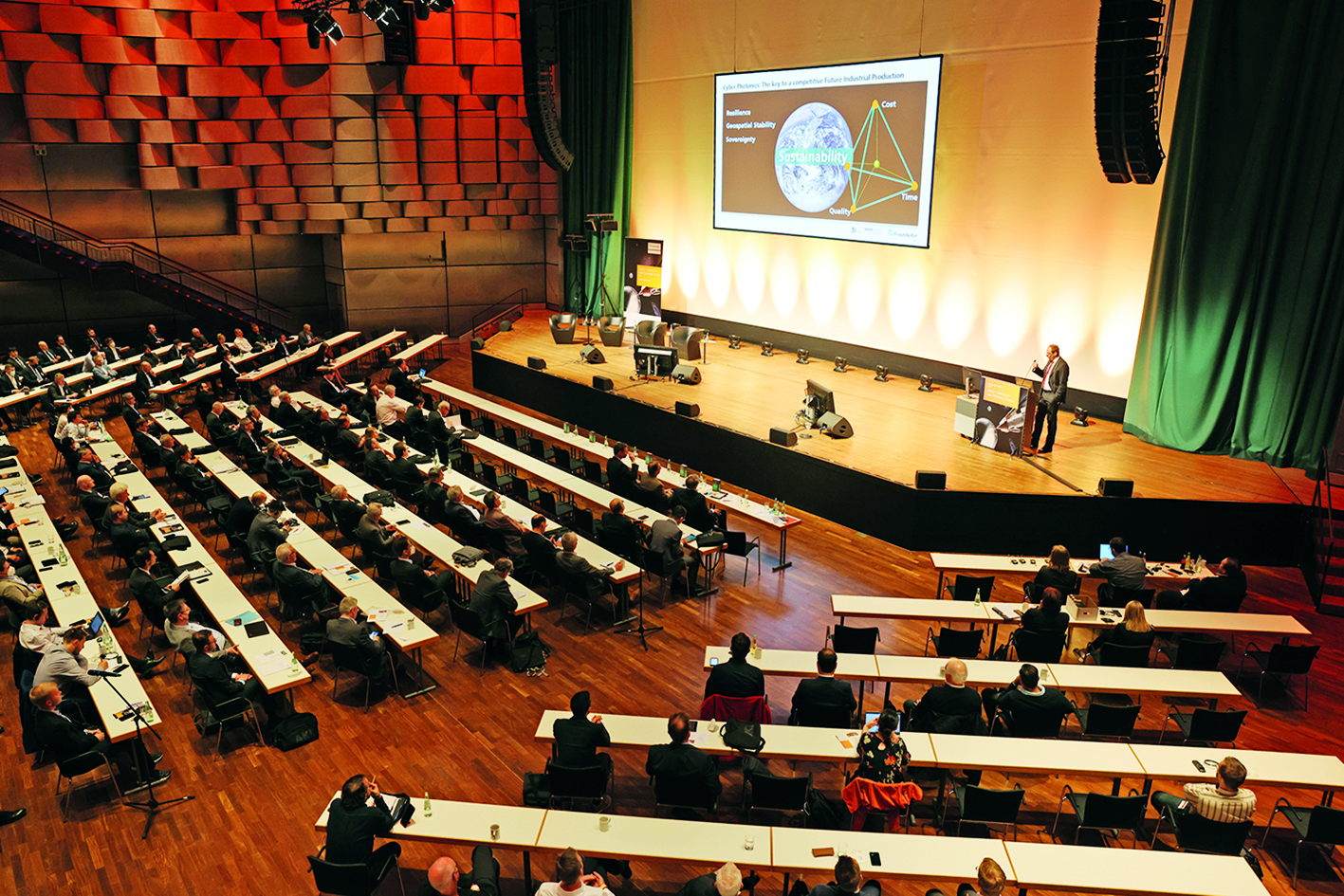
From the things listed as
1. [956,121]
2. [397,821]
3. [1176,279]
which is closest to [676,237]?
[956,121]

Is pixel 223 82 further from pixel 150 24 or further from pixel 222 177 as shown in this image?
pixel 222 177

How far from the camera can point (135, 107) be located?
17453 millimetres

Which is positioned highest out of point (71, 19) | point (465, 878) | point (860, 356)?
point (71, 19)

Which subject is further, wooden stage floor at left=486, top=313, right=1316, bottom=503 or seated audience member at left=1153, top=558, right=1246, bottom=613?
wooden stage floor at left=486, top=313, right=1316, bottom=503

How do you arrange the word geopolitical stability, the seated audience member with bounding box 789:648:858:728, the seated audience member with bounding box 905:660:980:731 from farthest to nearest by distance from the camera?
the word geopolitical stability
the seated audience member with bounding box 789:648:858:728
the seated audience member with bounding box 905:660:980:731

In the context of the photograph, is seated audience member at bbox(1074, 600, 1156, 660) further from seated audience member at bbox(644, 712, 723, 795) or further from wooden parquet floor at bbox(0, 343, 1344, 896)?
seated audience member at bbox(644, 712, 723, 795)

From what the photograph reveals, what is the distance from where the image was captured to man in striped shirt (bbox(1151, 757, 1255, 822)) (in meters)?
5.21

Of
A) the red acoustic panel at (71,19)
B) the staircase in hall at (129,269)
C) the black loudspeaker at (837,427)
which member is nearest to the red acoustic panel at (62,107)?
the red acoustic panel at (71,19)

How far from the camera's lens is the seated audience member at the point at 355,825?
505 centimetres

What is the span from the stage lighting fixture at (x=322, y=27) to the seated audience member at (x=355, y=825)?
1479 cm

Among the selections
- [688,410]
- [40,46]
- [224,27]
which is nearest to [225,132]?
[224,27]

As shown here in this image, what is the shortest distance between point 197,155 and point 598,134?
8.34 meters

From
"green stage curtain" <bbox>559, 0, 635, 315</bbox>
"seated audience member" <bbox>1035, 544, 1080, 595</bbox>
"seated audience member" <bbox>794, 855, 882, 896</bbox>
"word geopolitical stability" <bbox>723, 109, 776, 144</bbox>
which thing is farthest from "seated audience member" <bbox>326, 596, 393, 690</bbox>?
"green stage curtain" <bbox>559, 0, 635, 315</bbox>

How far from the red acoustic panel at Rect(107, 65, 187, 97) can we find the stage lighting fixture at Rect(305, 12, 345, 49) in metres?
3.00
